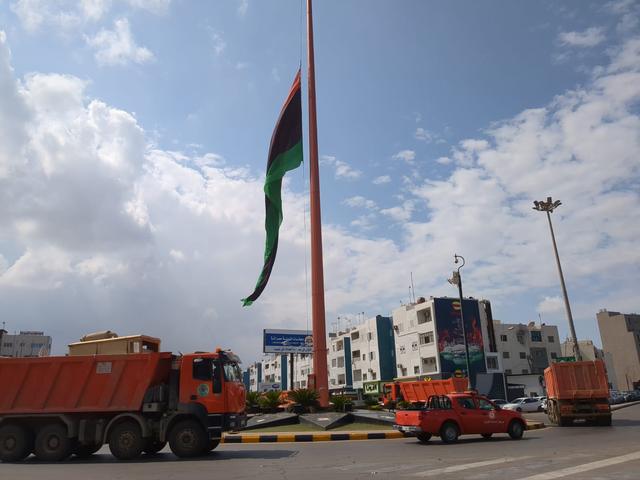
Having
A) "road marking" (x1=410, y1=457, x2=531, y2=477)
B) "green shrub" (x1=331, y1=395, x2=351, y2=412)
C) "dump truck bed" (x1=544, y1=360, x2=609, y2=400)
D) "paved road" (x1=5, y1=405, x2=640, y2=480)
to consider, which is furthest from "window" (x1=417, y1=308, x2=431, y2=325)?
"road marking" (x1=410, y1=457, x2=531, y2=477)

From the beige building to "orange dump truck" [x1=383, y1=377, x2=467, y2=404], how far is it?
241 feet

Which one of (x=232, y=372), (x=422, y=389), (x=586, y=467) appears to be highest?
(x=232, y=372)

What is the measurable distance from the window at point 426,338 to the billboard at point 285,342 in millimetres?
26175

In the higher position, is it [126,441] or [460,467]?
[126,441]

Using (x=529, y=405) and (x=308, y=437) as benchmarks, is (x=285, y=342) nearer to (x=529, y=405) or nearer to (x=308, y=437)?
(x=529, y=405)

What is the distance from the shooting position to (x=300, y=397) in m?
24.1

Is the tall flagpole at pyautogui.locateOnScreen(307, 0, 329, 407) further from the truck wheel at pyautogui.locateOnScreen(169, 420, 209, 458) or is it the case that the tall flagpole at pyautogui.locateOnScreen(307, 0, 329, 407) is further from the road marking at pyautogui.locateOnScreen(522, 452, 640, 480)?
the road marking at pyautogui.locateOnScreen(522, 452, 640, 480)

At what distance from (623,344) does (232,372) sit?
99.3m

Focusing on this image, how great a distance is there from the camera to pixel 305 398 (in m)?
24.1

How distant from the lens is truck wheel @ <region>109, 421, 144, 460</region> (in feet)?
44.4

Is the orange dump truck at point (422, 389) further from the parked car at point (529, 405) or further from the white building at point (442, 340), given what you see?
the white building at point (442, 340)

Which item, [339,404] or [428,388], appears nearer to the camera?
[339,404]

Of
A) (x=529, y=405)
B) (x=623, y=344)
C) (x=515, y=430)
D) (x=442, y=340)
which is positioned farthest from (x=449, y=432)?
(x=623, y=344)

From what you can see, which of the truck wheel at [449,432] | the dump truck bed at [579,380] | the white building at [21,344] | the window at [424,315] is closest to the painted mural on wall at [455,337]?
the window at [424,315]
